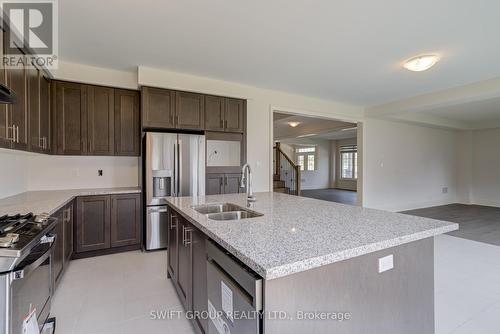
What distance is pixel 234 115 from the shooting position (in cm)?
415

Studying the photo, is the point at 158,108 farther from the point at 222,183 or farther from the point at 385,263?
the point at 385,263

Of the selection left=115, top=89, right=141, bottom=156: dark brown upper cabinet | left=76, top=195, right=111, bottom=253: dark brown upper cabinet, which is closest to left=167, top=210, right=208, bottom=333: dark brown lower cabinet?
left=76, top=195, right=111, bottom=253: dark brown upper cabinet

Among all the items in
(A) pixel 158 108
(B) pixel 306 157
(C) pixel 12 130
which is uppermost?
(A) pixel 158 108

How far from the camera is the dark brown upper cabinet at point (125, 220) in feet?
11.1

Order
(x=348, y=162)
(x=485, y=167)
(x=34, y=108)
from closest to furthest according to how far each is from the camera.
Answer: (x=34, y=108)
(x=485, y=167)
(x=348, y=162)

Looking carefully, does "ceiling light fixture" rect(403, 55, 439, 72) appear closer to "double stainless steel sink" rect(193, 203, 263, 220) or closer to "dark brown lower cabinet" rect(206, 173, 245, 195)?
"dark brown lower cabinet" rect(206, 173, 245, 195)

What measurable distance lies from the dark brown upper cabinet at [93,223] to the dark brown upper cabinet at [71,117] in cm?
75

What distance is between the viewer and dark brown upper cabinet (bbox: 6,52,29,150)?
7.02ft

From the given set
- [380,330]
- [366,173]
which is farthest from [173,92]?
[366,173]

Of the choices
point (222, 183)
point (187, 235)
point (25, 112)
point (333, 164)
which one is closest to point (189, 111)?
point (222, 183)

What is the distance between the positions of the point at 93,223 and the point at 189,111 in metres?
2.04

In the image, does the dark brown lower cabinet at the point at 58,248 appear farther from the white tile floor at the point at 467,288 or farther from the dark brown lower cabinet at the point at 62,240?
the white tile floor at the point at 467,288

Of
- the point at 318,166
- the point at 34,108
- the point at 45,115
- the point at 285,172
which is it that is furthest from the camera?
the point at 318,166

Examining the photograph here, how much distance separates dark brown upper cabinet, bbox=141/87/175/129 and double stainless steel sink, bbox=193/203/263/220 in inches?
72.6
